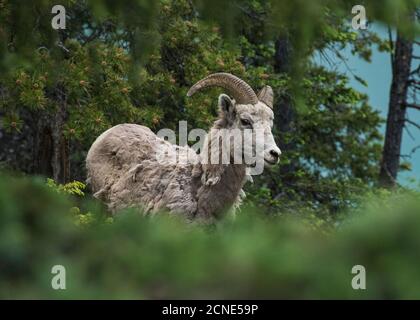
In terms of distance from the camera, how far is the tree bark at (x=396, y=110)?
20609 millimetres

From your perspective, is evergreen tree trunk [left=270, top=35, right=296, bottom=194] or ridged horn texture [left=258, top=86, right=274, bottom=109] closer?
ridged horn texture [left=258, top=86, right=274, bottom=109]

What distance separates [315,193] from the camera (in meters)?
20.5

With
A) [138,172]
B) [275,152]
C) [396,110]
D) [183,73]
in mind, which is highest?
[396,110]

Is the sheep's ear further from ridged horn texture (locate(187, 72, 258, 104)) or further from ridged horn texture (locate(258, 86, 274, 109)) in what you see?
ridged horn texture (locate(258, 86, 274, 109))

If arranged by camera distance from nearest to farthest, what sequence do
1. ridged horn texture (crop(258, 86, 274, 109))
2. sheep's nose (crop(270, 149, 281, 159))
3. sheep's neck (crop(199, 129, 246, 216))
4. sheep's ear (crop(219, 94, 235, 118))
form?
sheep's nose (crop(270, 149, 281, 159)) < sheep's neck (crop(199, 129, 246, 216)) < sheep's ear (crop(219, 94, 235, 118)) < ridged horn texture (crop(258, 86, 274, 109))

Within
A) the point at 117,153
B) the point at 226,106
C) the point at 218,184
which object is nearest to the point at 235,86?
the point at 226,106

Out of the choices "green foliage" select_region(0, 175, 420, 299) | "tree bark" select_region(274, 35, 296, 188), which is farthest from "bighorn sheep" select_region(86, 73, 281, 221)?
"tree bark" select_region(274, 35, 296, 188)

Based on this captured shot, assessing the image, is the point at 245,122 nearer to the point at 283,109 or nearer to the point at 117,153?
the point at 117,153

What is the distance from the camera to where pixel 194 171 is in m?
9.84

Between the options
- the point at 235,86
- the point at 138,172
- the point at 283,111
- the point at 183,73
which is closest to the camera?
the point at 235,86

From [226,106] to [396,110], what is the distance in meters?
11.5

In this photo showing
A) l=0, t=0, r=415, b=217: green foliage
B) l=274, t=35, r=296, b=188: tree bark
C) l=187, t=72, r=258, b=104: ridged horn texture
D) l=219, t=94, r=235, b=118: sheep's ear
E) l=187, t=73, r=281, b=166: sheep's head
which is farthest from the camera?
l=274, t=35, r=296, b=188: tree bark

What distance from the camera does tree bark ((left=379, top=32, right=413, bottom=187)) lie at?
67.6ft

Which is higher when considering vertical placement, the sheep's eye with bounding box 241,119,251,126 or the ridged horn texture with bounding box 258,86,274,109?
the ridged horn texture with bounding box 258,86,274,109
